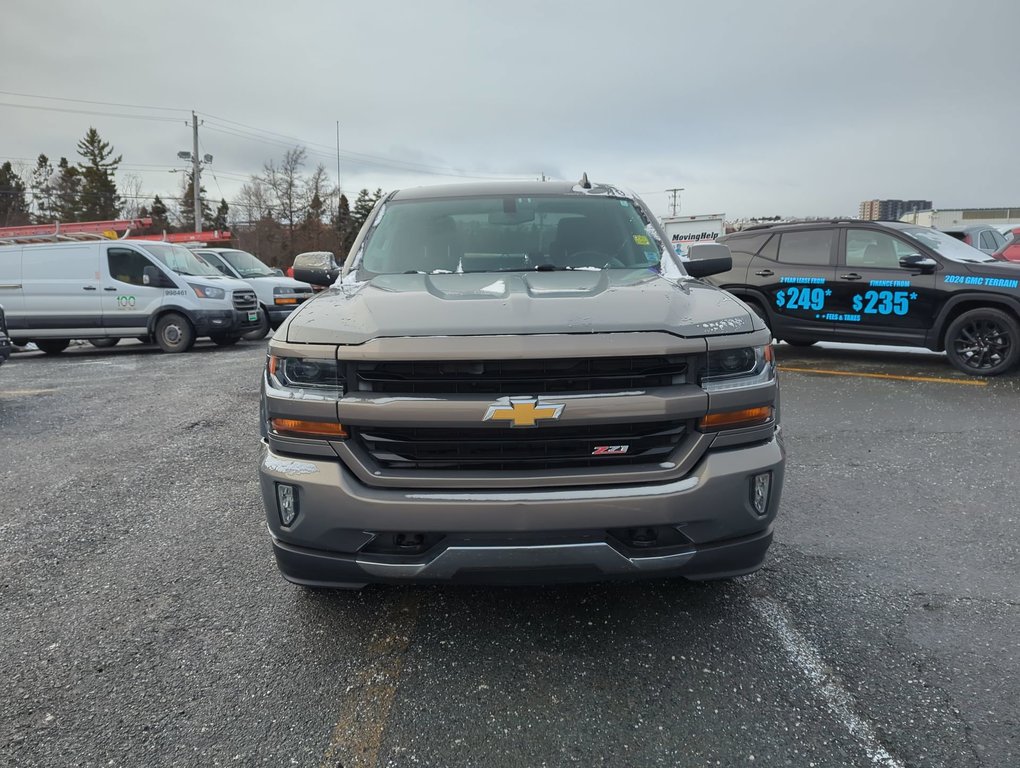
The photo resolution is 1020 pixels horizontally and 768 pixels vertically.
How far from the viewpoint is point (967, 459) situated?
4.99 metres

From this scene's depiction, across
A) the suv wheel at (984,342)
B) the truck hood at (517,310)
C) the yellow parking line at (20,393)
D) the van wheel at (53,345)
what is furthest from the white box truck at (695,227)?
the truck hood at (517,310)

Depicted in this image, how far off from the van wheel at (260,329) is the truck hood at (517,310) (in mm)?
10792

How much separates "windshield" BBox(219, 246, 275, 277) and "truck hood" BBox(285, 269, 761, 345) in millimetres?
14163

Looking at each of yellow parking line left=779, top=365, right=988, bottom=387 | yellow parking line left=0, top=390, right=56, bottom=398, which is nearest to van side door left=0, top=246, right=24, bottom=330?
yellow parking line left=0, top=390, right=56, bottom=398

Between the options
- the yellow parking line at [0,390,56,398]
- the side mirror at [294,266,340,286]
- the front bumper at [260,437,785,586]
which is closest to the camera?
the front bumper at [260,437,785,586]

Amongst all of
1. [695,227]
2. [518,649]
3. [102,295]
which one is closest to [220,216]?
[695,227]

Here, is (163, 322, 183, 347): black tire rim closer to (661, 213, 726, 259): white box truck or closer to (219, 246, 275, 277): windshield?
(219, 246, 275, 277): windshield

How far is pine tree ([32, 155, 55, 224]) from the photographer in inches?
2504

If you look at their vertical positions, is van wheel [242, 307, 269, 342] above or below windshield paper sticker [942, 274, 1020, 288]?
below

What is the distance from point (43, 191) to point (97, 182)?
15.3ft

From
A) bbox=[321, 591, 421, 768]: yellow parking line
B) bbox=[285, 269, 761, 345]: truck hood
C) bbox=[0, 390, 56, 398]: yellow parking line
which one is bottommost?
bbox=[0, 390, 56, 398]: yellow parking line

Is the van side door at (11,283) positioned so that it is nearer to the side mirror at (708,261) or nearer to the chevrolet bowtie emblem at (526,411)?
the side mirror at (708,261)

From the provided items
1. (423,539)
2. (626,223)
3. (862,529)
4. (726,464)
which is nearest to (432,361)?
(423,539)

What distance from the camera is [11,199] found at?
6406cm
